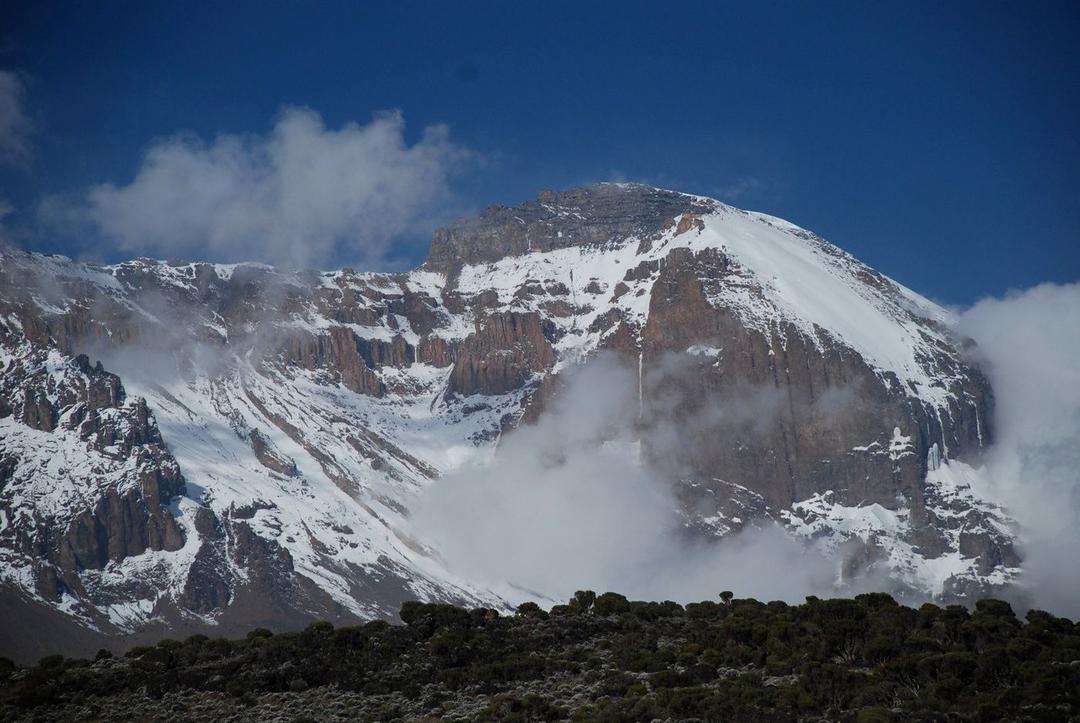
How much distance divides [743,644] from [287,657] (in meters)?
27.0

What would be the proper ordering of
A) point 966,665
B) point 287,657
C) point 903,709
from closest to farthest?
1. point 903,709
2. point 966,665
3. point 287,657

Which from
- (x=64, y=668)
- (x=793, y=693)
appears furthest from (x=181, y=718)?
(x=793, y=693)

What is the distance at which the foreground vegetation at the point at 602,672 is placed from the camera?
7538 centimetres

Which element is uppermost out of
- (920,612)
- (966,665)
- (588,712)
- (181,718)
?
(920,612)

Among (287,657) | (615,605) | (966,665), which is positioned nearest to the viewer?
(966,665)

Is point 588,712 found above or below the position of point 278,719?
above

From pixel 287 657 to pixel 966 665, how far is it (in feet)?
127

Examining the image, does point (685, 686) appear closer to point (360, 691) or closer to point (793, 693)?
point (793, 693)

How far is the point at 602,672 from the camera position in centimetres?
8506

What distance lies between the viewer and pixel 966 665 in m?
78.6

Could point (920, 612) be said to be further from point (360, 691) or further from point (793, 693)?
point (360, 691)

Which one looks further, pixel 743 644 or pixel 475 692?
pixel 743 644

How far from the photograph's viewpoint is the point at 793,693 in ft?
252

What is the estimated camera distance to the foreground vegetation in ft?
247
